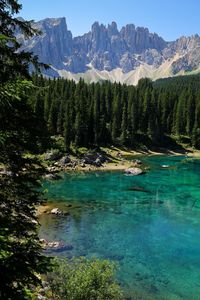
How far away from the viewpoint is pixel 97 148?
12100 cm

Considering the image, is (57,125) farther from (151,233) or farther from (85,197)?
(151,233)

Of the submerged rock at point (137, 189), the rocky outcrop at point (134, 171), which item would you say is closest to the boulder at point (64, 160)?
the rocky outcrop at point (134, 171)

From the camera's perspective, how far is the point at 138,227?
55.0 m

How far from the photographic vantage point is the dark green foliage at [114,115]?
401 ft

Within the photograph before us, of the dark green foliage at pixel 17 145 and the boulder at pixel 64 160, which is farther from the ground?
the dark green foliage at pixel 17 145

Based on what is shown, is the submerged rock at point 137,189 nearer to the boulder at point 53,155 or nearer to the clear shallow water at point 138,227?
the clear shallow water at point 138,227

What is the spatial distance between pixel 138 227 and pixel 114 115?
8922 cm

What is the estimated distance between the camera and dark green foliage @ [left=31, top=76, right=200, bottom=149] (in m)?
122

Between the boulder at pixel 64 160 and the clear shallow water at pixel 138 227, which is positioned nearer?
the clear shallow water at pixel 138 227

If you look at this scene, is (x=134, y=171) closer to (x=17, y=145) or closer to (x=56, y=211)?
(x=56, y=211)

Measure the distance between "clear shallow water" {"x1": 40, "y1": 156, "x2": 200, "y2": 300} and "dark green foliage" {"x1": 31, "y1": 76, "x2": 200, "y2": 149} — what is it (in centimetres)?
3319

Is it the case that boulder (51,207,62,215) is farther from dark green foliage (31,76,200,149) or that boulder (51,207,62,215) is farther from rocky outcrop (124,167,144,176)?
dark green foliage (31,76,200,149)

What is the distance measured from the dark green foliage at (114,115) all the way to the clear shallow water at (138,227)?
109 feet

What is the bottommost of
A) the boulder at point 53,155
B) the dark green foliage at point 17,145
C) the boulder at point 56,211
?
the boulder at point 56,211
